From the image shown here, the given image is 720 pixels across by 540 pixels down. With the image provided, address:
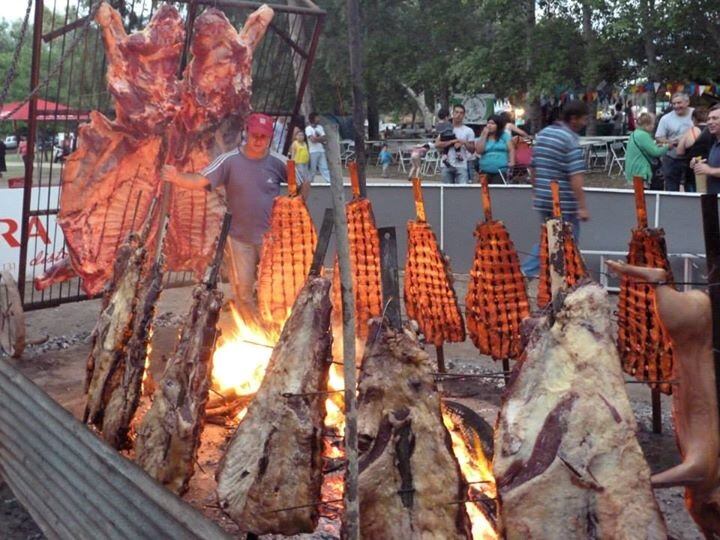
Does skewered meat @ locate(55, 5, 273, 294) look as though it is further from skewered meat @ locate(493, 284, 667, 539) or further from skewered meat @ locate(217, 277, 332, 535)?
skewered meat @ locate(493, 284, 667, 539)

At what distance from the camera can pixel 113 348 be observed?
162 inches

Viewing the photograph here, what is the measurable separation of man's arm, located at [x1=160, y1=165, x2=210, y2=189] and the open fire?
1.14 meters

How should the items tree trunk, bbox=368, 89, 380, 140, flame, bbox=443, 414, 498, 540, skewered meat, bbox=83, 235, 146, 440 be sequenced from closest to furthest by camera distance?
flame, bbox=443, 414, 498, 540 → skewered meat, bbox=83, 235, 146, 440 → tree trunk, bbox=368, 89, 380, 140

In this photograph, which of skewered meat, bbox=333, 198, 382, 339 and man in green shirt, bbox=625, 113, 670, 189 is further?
man in green shirt, bbox=625, 113, 670, 189

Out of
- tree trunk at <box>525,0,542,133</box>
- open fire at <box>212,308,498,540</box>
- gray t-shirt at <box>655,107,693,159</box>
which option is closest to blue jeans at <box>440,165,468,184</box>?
gray t-shirt at <box>655,107,693,159</box>

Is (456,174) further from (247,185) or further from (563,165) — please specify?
(247,185)

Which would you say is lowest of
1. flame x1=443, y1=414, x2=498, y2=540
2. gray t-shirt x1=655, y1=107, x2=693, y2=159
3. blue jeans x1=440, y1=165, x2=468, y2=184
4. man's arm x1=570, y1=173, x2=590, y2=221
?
flame x1=443, y1=414, x2=498, y2=540

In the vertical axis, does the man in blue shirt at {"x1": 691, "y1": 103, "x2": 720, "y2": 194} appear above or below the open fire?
Answer: above

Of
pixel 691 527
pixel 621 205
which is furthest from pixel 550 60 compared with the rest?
pixel 691 527

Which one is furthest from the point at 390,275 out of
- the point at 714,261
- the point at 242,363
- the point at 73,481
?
the point at 242,363

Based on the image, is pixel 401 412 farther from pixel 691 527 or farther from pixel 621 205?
pixel 621 205

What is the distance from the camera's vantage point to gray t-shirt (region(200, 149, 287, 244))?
649 centimetres

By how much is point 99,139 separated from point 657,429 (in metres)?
4.20

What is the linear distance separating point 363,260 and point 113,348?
159 centimetres
